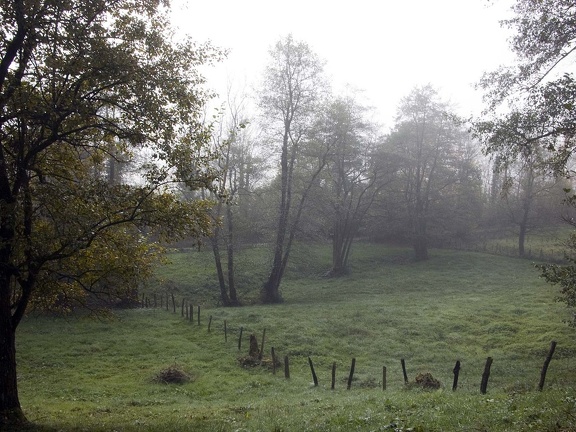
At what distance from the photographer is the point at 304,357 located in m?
22.9

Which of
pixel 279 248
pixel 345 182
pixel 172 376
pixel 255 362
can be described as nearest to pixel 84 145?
pixel 172 376

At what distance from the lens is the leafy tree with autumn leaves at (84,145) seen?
1072 centimetres

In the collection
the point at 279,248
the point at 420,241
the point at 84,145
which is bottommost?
the point at 279,248

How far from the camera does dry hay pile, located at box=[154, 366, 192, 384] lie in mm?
19016

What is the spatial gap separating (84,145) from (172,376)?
1076 centimetres

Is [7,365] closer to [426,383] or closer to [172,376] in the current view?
[172,376]

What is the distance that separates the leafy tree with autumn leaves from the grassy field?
377 centimetres

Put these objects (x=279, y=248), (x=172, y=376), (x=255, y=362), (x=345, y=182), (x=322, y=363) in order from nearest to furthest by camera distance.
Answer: (x=172, y=376)
(x=255, y=362)
(x=322, y=363)
(x=279, y=248)
(x=345, y=182)

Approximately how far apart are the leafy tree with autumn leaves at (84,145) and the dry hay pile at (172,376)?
7.33 meters

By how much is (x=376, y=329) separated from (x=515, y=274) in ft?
78.7

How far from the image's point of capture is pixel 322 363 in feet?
72.5

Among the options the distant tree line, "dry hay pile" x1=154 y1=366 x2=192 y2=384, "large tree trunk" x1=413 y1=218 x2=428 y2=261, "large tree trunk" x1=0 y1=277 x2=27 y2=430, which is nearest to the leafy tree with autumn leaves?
"large tree trunk" x1=0 y1=277 x2=27 y2=430

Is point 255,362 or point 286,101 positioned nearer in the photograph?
point 255,362

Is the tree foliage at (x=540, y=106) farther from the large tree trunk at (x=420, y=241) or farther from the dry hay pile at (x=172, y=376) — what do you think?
the large tree trunk at (x=420, y=241)
